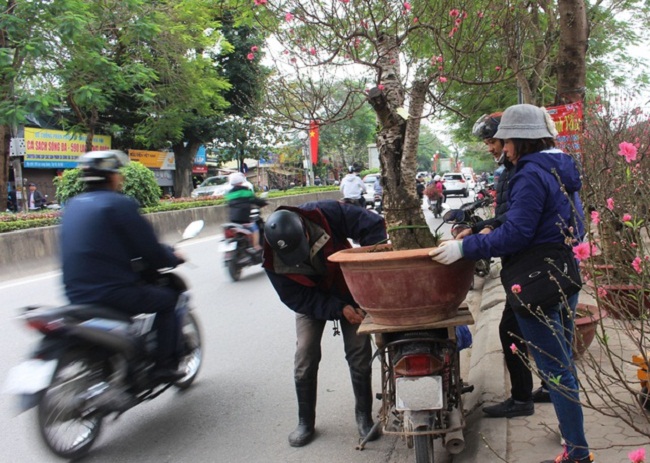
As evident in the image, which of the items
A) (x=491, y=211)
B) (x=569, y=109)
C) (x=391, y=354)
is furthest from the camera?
(x=491, y=211)

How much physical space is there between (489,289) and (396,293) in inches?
202

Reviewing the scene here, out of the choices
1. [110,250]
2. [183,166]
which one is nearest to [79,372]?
[110,250]

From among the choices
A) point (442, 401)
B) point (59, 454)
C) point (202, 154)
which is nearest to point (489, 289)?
point (442, 401)

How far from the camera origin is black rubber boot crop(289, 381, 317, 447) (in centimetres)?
349

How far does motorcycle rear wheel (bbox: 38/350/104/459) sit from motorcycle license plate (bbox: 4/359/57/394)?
5 cm

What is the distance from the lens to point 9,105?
13391 mm

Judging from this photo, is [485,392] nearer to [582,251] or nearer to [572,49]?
[582,251]

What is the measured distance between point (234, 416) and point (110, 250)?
140cm

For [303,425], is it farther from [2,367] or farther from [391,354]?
[2,367]

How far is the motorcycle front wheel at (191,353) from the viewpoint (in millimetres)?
4332

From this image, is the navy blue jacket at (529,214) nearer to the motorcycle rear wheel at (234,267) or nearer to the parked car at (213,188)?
the motorcycle rear wheel at (234,267)

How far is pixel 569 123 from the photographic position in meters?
5.90

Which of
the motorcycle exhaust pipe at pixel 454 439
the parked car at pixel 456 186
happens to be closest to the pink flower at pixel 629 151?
the motorcycle exhaust pipe at pixel 454 439

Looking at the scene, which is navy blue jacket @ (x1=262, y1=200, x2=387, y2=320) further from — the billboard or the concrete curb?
the billboard
